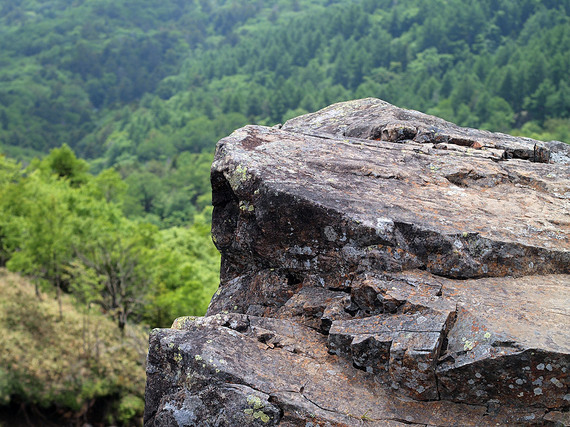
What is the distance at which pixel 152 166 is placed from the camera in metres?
143

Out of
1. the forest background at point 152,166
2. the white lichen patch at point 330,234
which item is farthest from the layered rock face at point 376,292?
the forest background at point 152,166

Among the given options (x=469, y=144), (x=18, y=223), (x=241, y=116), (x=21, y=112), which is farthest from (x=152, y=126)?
(x=469, y=144)

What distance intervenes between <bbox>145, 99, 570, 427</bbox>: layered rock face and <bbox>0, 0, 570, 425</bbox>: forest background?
30.4 metres

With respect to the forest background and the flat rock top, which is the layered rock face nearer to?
the flat rock top

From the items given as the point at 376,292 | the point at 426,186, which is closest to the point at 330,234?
the point at 376,292

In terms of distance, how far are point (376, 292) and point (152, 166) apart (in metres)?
138

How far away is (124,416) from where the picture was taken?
37844 millimetres

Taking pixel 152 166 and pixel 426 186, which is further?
pixel 152 166

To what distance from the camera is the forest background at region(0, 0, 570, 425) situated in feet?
128

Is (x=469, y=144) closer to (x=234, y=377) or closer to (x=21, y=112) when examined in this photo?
(x=234, y=377)

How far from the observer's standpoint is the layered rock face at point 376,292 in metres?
8.63

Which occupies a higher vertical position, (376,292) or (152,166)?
(376,292)

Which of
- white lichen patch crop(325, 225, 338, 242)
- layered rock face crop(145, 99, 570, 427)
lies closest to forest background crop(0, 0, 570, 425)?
layered rock face crop(145, 99, 570, 427)

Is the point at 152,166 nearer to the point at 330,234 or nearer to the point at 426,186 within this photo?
the point at 426,186
